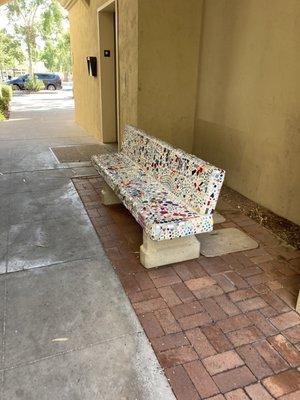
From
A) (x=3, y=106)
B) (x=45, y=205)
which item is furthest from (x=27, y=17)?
(x=45, y=205)

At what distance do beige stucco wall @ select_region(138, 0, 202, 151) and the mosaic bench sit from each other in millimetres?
1534

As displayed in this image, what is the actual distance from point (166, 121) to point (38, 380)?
13.8ft

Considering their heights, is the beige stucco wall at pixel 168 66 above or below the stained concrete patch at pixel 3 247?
above

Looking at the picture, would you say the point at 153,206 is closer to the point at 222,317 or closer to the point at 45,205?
the point at 222,317

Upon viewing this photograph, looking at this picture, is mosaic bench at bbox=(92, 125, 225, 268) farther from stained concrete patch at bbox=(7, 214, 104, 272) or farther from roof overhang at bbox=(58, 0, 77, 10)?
roof overhang at bbox=(58, 0, 77, 10)

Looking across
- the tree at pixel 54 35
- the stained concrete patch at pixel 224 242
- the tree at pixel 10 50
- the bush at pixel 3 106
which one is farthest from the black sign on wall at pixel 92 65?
the tree at pixel 10 50

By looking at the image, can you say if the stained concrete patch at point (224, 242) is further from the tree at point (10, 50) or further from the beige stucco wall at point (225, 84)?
the tree at point (10, 50)

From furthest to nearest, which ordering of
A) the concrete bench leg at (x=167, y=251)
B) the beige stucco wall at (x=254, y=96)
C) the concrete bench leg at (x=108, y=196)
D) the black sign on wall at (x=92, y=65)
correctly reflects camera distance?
the black sign on wall at (x=92, y=65), the concrete bench leg at (x=108, y=196), the beige stucco wall at (x=254, y=96), the concrete bench leg at (x=167, y=251)

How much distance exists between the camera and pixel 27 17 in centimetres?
2573

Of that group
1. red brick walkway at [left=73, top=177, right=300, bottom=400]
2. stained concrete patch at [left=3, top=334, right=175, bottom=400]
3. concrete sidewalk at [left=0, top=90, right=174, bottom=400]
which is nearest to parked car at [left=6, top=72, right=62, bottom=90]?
concrete sidewalk at [left=0, top=90, right=174, bottom=400]

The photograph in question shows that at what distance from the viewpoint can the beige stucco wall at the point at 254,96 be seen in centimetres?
364

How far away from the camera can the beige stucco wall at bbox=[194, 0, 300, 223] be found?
3.64 m

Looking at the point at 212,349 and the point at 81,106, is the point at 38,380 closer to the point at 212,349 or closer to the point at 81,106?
the point at 212,349

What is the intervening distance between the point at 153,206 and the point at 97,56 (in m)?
5.52
